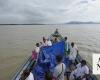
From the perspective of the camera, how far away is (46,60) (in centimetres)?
992

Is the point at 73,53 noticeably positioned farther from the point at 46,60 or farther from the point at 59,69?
the point at 59,69

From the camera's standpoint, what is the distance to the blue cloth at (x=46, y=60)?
8871mm

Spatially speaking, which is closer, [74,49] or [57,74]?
[57,74]

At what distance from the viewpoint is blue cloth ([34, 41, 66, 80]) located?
29.1 ft

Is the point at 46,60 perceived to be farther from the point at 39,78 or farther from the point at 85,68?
the point at 85,68

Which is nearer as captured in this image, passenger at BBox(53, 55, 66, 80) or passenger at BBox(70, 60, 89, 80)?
passenger at BBox(53, 55, 66, 80)

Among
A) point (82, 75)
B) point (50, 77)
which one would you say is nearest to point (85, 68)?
point (82, 75)

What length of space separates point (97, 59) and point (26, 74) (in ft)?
10.0

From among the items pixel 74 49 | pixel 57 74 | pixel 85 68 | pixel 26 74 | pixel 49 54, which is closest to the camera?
pixel 26 74

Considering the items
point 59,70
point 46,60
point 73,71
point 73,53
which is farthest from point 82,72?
point 73,53

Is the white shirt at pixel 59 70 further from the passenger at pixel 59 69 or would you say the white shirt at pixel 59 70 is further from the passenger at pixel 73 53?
the passenger at pixel 73 53

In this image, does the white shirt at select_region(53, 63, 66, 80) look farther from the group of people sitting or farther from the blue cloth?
the blue cloth

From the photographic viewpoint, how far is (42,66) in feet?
31.8

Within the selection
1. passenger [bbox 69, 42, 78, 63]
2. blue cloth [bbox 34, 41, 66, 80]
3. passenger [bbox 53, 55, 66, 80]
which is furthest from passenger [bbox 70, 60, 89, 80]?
passenger [bbox 69, 42, 78, 63]
